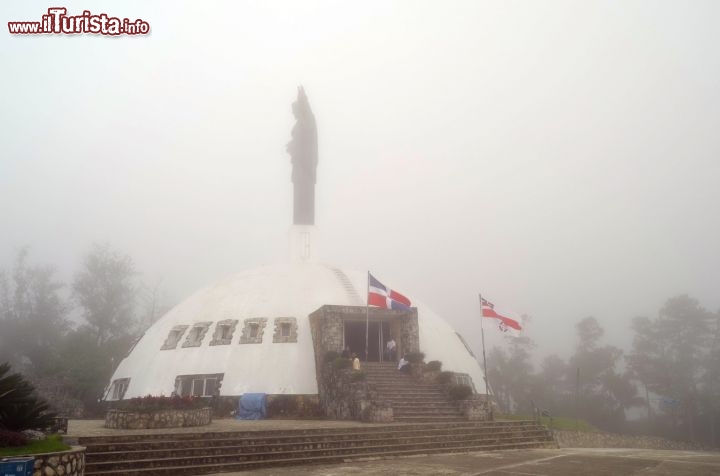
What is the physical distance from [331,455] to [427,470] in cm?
327

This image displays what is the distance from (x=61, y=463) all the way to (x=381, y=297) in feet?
54.0

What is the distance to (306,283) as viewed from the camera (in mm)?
29438

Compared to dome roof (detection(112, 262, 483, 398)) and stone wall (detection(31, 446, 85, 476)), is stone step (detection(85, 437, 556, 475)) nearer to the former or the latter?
stone wall (detection(31, 446, 85, 476))

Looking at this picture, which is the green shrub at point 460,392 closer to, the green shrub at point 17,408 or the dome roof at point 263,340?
the dome roof at point 263,340

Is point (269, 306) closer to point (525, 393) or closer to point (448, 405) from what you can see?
point (448, 405)

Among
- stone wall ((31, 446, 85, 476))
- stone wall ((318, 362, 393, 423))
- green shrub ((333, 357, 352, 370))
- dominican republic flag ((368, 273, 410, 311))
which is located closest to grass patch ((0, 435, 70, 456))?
stone wall ((31, 446, 85, 476))

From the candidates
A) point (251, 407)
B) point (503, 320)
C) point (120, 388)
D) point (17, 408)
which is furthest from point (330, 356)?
point (17, 408)

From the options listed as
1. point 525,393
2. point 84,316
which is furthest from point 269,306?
point 525,393

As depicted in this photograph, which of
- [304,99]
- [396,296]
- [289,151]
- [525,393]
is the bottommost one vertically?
[525,393]

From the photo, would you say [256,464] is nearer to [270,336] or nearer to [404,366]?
[404,366]

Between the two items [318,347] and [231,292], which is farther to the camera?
[231,292]

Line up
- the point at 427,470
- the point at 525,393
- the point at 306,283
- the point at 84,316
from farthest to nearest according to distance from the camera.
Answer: the point at 525,393
the point at 84,316
the point at 306,283
the point at 427,470

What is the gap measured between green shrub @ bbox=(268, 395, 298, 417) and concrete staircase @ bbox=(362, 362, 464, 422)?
136 inches

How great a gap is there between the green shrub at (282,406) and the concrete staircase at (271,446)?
644cm
